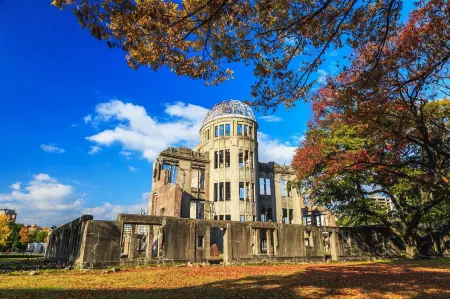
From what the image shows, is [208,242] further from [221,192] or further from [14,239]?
[14,239]

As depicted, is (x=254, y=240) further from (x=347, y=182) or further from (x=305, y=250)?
(x=347, y=182)

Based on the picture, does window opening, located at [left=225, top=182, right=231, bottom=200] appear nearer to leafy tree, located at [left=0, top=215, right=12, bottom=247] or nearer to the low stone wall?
the low stone wall

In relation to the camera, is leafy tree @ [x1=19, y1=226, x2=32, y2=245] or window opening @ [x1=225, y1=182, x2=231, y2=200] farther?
leafy tree @ [x1=19, y1=226, x2=32, y2=245]

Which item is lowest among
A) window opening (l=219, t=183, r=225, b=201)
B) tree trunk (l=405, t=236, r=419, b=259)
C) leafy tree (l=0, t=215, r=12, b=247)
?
tree trunk (l=405, t=236, r=419, b=259)

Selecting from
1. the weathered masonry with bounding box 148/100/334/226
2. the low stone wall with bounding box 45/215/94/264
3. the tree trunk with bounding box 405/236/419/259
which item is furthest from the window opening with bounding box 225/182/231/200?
the tree trunk with bounding box 405/236/419/259

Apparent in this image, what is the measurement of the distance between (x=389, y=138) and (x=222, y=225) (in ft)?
39.2

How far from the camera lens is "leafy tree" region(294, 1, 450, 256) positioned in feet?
32.4

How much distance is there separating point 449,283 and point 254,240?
1397 centimetres

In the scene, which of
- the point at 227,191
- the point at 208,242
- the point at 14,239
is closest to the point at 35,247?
the point at 14,239

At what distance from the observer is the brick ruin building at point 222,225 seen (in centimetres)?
1875

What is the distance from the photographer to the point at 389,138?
1468 centimetres

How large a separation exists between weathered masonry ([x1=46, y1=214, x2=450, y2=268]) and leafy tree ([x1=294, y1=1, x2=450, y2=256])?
2746 millimetres

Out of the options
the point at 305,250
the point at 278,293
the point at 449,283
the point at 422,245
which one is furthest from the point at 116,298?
the point at 422,245

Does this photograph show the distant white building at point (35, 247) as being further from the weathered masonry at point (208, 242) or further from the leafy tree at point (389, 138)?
the leafy tree at point (389, 138)
